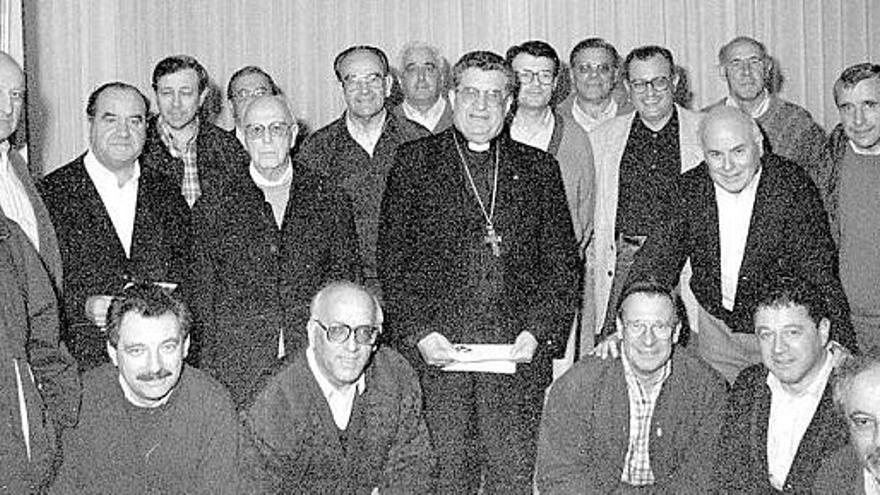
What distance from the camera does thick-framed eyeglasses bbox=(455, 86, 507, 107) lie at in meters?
4.01

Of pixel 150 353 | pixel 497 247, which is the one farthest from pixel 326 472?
pixel 497 247

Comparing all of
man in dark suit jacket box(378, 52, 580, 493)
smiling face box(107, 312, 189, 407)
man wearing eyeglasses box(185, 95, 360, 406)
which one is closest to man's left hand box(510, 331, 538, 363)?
man in dark suit jacket box(378, 52, 580, 493)

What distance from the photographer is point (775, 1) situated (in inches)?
278

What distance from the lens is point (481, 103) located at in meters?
4.02

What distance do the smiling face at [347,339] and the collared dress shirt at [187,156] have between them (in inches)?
42.7

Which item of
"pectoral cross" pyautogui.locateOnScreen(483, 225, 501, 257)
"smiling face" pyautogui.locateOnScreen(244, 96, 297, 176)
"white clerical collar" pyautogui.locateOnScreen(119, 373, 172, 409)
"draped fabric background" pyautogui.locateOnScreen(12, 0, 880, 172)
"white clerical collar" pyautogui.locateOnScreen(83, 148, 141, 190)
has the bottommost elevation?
"white clerical collar" pyautogui.locateOnScreen(119, 373, 172, 409)

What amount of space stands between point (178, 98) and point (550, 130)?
4.25 ft

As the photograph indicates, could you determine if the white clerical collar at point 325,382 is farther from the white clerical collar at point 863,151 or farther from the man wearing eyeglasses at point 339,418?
the white clerical collar at point 863,151

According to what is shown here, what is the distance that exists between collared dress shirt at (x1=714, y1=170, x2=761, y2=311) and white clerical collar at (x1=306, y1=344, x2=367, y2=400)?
114cm

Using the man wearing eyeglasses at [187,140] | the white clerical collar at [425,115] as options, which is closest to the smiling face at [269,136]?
the man wearing eyeglasses at [187,140]

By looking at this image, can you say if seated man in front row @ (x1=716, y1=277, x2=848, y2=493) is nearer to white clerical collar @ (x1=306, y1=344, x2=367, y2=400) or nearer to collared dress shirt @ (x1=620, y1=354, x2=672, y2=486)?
collared dress shirt @ (x1=620, y1=354, x2=672, y2=486)

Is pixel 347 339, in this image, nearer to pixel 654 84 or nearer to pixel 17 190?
pixel 17 190

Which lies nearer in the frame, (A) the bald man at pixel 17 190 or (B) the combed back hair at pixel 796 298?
(A) the bald man at pixel 17 190

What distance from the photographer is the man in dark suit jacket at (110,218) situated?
13.2 feet
